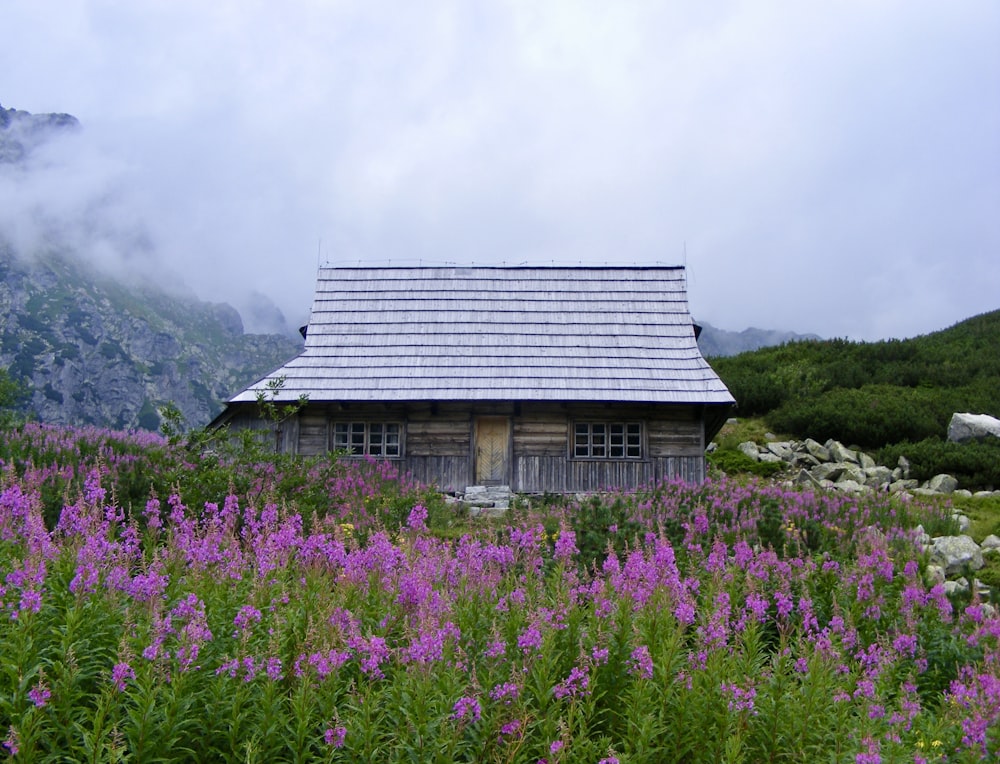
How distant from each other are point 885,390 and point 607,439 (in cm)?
1247

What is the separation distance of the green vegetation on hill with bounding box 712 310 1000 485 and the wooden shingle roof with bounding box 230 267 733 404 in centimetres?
592

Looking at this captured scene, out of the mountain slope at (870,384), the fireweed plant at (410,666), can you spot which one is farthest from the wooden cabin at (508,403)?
the fireweed plant at (410,666)

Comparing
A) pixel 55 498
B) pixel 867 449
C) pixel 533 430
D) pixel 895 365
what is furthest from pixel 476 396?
pixel 895 365

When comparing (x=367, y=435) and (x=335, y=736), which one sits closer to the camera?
(x=335, y=736)

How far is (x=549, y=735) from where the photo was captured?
4203mm

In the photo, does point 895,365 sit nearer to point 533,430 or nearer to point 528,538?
point 533,430

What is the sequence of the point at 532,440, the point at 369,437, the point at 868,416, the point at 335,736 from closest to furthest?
the point at 335,736 → the point at 532,440 → the point at 369,437 → the point at 868,416

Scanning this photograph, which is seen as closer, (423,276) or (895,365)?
(423,276)

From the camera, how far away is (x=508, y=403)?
19719mm

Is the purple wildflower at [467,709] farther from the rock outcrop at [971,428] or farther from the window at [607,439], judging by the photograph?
the rock outcrop at [971,428]

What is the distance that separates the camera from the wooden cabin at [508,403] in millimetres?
19281

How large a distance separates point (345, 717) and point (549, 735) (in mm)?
1068

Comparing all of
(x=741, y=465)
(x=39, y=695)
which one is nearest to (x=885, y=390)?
(x=741, y=465)

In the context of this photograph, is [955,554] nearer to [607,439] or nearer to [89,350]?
[607,439]
